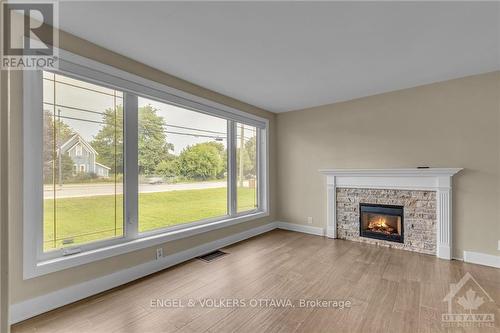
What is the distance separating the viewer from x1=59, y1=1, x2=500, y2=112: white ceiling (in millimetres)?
1968

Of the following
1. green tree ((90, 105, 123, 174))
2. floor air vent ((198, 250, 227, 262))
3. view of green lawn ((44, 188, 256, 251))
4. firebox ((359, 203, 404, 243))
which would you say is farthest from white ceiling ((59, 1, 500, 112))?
floor air vent ((198, 250, 227, 262))

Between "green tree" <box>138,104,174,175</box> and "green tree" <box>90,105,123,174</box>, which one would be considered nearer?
"green tree" <box>90,105,123,174</box>

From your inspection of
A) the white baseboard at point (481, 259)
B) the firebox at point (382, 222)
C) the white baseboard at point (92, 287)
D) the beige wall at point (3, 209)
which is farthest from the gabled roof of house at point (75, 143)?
the white baseboard at point (481, 259)

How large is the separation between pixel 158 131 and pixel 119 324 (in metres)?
2.22

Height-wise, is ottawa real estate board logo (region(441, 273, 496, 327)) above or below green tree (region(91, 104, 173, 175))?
below

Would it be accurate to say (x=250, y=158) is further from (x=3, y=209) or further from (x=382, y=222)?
(x=3, y=209)

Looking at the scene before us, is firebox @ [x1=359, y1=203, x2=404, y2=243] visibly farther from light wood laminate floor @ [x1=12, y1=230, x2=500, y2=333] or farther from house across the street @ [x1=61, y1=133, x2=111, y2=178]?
house across the street @ [x1=61, y1=133, x2=111, y2=178]

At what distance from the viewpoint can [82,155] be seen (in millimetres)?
2545

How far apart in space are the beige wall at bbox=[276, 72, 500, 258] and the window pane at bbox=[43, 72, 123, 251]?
11.3 ft

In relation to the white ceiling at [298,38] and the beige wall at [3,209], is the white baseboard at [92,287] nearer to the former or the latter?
the beige wall at [3,209]

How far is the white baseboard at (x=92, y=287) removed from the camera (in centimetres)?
203

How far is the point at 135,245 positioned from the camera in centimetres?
281

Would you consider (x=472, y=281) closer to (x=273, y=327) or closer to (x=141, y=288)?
(x=273, y=327)

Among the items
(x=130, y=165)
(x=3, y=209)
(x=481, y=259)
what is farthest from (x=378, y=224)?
(x=3, y=209)
